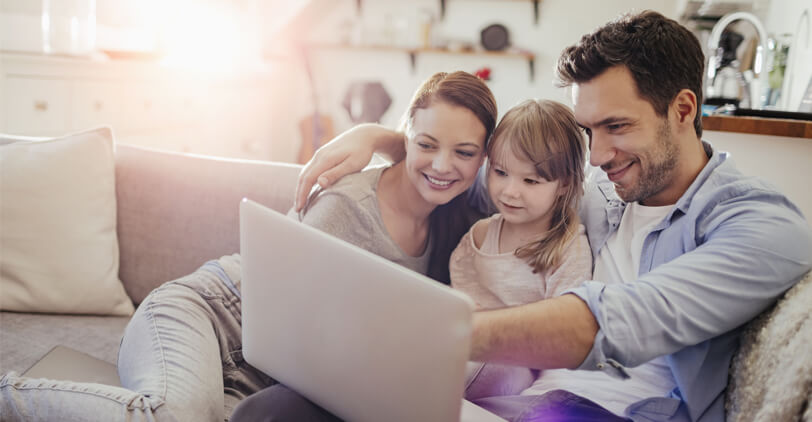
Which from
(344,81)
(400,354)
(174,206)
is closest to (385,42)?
(344,81)

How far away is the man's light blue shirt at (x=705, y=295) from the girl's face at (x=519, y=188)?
292 millimetres

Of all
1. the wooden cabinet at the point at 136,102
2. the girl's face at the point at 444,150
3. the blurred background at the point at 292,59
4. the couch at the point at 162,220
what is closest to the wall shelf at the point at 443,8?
the blurred background at the point at 292,59

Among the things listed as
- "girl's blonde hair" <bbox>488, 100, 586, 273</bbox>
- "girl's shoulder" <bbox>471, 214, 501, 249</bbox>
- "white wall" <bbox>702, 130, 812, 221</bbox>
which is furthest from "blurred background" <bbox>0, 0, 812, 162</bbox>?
"girl's shoulder" <bbox>471, 214, 501, 249</bbox>

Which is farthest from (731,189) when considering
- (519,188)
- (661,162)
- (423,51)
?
(423,51)

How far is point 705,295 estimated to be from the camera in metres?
0.85

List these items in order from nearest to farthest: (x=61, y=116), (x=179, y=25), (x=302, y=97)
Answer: (x=61, y=116)
(x=179, y=25)
(x=302, y=97)

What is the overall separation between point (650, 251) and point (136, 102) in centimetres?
249

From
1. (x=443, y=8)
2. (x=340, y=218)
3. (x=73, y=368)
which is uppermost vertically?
(x=443, y=8)

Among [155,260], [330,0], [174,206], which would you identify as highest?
[330,0]

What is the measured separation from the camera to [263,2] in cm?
430

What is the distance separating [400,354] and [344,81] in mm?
4084

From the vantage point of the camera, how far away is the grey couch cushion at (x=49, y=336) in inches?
53.8

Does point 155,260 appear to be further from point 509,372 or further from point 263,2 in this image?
point 263,2

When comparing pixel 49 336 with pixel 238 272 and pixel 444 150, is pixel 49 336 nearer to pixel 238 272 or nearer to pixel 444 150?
pixel 238 272
